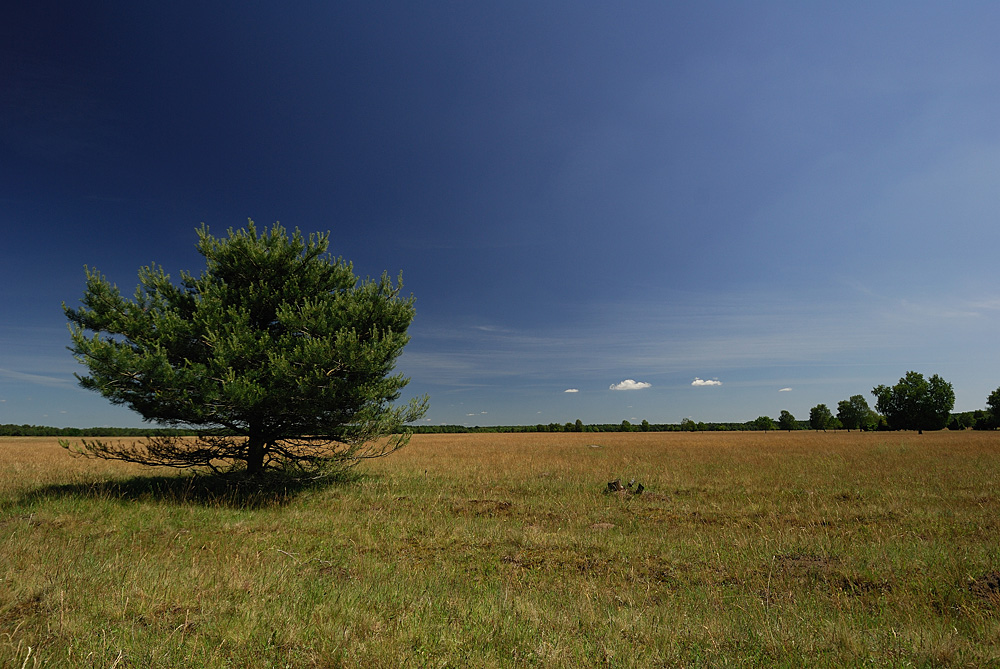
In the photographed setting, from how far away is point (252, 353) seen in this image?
1062cm

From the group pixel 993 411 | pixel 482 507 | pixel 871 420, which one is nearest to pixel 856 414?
pixel 871 420

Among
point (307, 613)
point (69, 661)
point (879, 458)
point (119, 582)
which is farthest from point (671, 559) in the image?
point (879, 458)

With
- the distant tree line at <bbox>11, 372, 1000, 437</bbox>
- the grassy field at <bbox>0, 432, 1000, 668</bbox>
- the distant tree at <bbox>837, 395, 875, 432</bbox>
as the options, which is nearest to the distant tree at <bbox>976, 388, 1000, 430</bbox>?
the distant tree line at <bbox>11, 372, 1000, 437</bbox>

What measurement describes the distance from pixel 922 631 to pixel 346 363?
431 inches

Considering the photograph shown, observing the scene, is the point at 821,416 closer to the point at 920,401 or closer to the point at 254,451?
the point at 920,401

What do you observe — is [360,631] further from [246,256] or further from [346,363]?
[246,256]

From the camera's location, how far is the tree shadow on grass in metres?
10.4

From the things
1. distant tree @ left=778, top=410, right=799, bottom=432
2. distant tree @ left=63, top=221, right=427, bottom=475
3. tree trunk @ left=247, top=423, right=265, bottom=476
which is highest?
distant tree @ left=63, top=221, right=427, bottom=475

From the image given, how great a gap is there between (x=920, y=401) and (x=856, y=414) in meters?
36.2

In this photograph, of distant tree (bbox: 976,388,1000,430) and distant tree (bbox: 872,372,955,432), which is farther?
distant tree (bbox: 976,388,1000,430)

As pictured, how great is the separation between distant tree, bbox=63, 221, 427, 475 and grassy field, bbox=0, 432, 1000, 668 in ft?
5.76

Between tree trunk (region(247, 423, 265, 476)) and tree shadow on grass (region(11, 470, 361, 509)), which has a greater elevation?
tree trunk (region(247, 423, 265, 476))

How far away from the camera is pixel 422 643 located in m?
3.67

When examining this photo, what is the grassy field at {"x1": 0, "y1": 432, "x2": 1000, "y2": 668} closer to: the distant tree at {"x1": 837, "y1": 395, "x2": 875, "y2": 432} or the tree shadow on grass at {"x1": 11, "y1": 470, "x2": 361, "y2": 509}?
the tree shadow on grass at {"x1": 11, "y1": 470, "x2": 361, "y2": 509}
